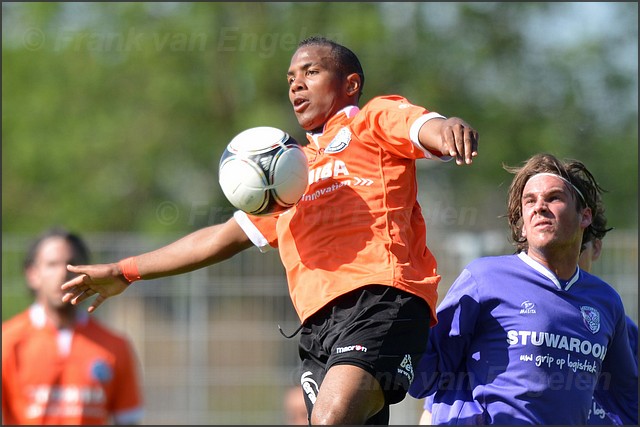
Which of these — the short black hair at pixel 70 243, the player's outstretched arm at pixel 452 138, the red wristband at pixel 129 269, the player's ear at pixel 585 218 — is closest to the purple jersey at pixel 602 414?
the player's ear at pixel 585 218

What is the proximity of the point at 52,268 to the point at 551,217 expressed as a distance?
13.7 feet

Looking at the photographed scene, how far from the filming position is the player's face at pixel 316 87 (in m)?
5.24

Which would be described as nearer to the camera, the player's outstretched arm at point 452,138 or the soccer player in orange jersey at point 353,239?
the player's outstretched arm at point 452,138

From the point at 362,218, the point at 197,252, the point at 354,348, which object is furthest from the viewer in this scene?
the point at 197,252

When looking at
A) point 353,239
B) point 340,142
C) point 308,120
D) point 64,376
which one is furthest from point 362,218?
point 64,376

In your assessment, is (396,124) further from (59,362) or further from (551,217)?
(59,362)

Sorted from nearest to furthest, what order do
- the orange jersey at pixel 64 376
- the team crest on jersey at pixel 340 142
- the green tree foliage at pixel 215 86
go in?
the team crest on jersey at pixel 340 142
the orange jersey at pixel 64 376
the green tree foliage at pixel 215 86

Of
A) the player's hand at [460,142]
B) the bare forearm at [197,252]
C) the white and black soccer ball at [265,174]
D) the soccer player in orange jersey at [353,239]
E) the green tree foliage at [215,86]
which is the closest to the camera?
the player's hand at [460,142]

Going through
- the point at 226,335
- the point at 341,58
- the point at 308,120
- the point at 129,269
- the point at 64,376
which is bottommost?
the point at 226,335

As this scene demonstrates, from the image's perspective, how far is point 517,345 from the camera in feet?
16.9

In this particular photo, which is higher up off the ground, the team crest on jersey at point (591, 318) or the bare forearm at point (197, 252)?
the bare forearm at point (197, 252)

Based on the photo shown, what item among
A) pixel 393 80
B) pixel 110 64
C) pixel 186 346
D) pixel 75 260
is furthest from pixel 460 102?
pixel 75 260

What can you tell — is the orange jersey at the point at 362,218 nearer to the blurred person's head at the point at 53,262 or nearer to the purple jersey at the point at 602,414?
the purple jersey at the point at 602,414

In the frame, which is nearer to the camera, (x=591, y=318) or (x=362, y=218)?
Answer: (x=362, y=218)
